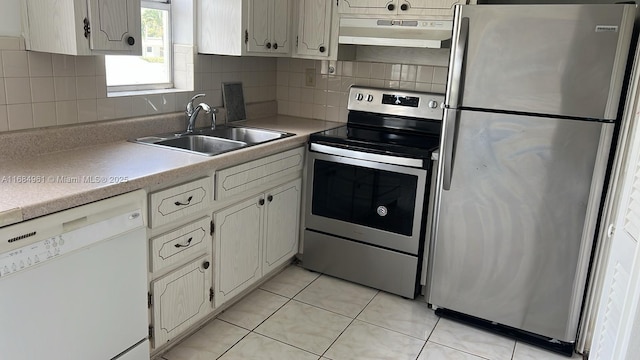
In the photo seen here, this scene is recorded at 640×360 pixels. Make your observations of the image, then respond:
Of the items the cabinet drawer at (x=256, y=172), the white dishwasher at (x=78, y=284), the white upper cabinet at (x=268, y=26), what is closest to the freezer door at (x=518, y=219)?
the cabinet drawer at (x=256, y=172)

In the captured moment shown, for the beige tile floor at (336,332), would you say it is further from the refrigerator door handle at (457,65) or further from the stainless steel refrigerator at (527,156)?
the refrigerator door handle at (457,65)

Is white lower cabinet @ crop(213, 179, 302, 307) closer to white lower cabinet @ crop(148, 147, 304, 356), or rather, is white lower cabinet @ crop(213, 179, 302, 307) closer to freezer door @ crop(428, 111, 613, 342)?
white lower cabinet @ crop(148, 147, 304, 356)

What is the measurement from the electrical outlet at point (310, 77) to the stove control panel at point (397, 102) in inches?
13.0

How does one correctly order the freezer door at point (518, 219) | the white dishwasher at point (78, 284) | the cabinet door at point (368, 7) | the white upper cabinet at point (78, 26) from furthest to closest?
the cabinet door at point (368, 7) → the freezer door at point (518, 219) → the white upper cabinet at point (78, 26) → the white dishwasher at point (78, 284)

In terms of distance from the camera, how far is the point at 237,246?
255 centimetres

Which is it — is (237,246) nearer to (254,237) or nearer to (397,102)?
(254,237)

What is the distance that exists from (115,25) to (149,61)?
739 millimetres

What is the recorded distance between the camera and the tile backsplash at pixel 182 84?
6.72 feet

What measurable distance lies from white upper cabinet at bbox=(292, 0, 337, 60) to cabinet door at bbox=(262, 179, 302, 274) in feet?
2.81

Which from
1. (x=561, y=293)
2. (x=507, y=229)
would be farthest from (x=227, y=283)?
(x=561, y=293)

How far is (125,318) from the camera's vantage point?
1.90 meters

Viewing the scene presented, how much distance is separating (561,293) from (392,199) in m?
0.96

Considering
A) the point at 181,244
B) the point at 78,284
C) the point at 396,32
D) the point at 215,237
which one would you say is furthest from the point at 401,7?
the point at 78,284

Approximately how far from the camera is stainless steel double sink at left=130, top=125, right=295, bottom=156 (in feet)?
8.38
